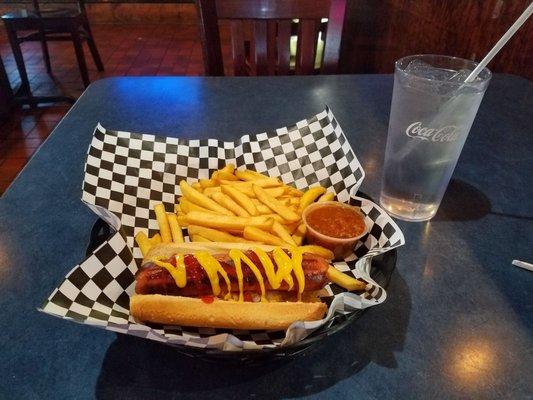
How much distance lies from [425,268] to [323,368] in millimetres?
487

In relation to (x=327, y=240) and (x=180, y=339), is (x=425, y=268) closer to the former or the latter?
(x=327, y=240)

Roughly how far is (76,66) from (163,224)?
5495 mm

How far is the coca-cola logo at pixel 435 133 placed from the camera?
1.18m

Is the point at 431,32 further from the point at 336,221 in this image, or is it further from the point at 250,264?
the point at 250,264

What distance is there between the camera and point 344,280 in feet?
3.55

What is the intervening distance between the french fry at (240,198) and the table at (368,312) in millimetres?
480

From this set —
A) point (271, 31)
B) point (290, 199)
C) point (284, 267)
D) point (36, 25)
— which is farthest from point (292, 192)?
point (36, 25)

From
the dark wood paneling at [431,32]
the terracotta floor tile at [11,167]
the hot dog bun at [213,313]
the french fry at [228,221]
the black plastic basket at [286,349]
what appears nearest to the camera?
the black plastic basket at [286,349]

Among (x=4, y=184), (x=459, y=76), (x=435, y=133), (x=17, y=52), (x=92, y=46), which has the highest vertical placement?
(x=459, y=76)

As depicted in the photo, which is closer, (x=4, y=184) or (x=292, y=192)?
(x=292, y=192)

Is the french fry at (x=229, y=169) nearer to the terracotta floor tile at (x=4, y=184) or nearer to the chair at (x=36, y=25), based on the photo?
the terracotta floor tile at (x=4, y=184)

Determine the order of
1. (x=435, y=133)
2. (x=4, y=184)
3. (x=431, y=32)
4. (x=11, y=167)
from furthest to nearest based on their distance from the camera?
(x=11, y=167), (x=4, y=184), (x=431, y=32), (x=435, y=133)

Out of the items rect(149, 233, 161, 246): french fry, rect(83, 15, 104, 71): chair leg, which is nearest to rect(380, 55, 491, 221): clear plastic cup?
rect(149, 233, 161, 246): french fry

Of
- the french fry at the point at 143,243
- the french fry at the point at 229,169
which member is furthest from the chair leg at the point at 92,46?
the french fry at the point at 143,243
